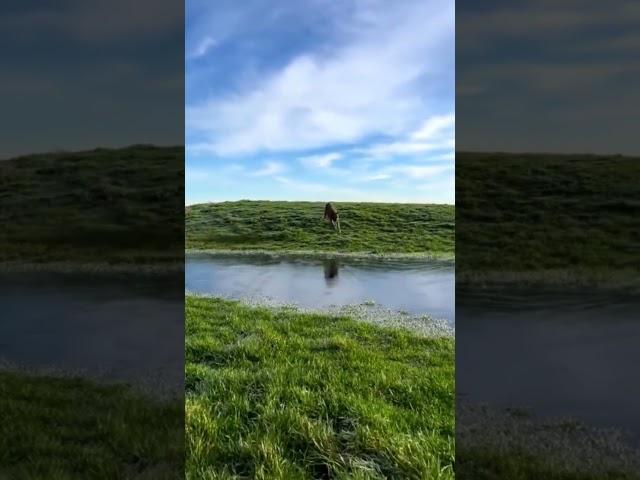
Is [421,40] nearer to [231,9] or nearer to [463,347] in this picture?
[231,9]

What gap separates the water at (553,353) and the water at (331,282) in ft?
30.1

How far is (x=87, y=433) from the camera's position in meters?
2.84

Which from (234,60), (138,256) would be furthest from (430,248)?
(138,256)

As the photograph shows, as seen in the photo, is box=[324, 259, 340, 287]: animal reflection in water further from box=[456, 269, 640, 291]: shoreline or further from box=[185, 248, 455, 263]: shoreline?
box=[456, 269, 640, 291]: shoreline

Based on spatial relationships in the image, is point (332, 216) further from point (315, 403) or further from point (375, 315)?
point (315, 403)

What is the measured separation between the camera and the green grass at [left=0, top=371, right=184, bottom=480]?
264cm

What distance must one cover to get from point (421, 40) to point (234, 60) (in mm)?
8202

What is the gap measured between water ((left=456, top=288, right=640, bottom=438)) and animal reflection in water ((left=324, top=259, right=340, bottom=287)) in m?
13.3

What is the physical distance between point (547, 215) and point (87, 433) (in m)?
2.58

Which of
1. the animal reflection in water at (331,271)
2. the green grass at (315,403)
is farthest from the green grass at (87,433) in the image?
the animal reflection in water at (331,271)

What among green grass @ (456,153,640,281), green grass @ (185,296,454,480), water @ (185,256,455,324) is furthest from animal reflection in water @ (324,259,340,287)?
green grass @ (456,153,640,281)

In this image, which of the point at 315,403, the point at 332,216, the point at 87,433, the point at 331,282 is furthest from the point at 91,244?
the point at 332,216

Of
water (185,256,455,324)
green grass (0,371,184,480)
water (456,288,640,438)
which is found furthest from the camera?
water (185,256,455,324)

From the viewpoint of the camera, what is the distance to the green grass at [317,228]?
25.1 meters
